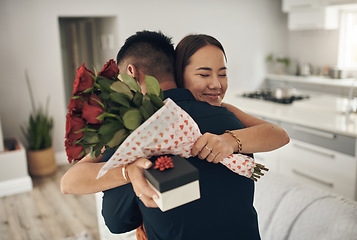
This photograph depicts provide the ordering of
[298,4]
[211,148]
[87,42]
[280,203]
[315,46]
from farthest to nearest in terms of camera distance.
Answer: [87,42] < [315,46] < [298,4] < [280,203] < [211,148]

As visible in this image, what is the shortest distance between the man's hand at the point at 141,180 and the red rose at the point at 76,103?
17 centimetres

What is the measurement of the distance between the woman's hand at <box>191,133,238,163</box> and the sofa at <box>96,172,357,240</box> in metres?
0.76

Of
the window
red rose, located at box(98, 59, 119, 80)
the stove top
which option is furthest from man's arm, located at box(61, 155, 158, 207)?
the window

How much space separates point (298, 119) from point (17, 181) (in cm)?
294

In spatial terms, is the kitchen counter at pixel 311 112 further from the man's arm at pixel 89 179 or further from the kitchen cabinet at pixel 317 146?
the man's arm at pixel 89 179

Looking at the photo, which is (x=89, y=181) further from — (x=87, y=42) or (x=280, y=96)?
(x=87, y=42)

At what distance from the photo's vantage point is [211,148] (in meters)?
0.79

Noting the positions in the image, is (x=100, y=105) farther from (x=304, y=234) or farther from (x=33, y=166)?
(x=33, y=166)

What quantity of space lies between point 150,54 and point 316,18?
4402 millimetres

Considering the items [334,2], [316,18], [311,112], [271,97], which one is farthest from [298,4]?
[311,112]

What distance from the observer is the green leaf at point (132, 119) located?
2.19 feet

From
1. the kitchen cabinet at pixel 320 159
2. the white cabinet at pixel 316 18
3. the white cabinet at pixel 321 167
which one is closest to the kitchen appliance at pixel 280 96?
the kitchen cabinet at pixel 320 159

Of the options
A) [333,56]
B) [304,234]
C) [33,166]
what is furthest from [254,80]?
[304,234]

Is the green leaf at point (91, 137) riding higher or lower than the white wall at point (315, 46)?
lower
